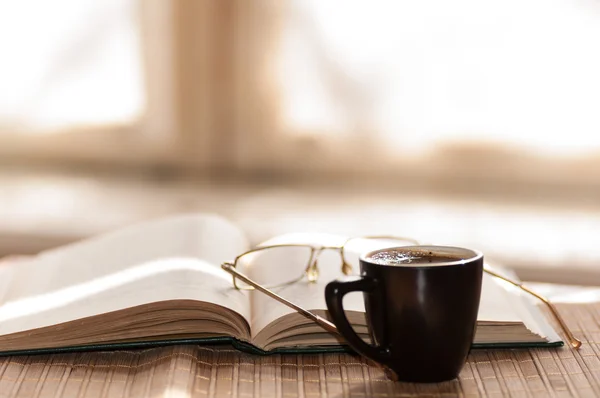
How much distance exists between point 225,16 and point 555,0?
31.4 inches

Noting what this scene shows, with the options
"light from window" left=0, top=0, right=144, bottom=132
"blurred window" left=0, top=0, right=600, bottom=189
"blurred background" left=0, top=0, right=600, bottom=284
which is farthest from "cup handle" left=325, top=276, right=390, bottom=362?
"light from window" left=0, top=0, right=144, bottom=132

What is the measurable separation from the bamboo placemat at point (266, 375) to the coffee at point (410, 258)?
0.32 ft

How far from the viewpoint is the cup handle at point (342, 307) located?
60 centimetres

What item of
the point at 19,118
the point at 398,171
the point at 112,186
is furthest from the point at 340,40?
the point at 19,118

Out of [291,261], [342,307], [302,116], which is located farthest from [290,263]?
[302,116]

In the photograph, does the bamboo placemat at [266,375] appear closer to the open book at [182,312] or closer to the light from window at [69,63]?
the open book at [182,312]

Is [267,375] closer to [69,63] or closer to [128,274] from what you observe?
[128,274]

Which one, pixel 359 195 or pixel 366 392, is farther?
pixel 359 195

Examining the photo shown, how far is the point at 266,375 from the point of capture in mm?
653

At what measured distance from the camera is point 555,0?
1.86 m

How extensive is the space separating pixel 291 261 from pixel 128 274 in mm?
183

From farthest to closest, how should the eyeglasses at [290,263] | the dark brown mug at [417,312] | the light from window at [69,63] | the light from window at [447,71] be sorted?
the light from window at [69,63]
the light from window at [447,71]
the eyeglasses at [290,263]
the dark brown mug at [417,312]

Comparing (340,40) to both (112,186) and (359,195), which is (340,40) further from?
(112,186)

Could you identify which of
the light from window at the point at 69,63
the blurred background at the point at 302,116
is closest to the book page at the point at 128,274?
the blurred background at the point at 302,116
